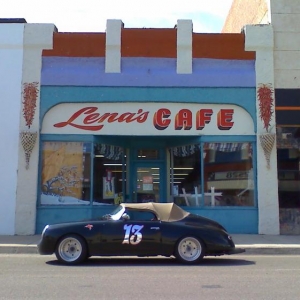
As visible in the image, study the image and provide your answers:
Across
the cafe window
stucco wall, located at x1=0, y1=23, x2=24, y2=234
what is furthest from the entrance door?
stucco wall, located at x1=0, y1=23, x2=24, y2=234

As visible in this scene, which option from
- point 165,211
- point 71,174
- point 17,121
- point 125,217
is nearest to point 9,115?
point 17,121

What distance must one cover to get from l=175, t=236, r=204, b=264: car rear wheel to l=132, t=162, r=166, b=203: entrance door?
6.91 m

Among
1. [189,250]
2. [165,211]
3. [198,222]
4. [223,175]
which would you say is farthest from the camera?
[223,175]

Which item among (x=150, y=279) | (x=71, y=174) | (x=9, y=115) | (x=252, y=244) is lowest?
(x=150, y=279)

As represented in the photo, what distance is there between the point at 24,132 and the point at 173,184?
5.52 m

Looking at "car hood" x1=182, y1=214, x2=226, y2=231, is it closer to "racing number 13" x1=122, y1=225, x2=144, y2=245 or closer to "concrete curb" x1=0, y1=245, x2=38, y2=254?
"racing number 13" x1=122, y1=225, x2=144, y2=245

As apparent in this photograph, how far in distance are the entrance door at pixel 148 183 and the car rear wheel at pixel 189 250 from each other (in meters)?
6.91

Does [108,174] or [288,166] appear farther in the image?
[108,174]

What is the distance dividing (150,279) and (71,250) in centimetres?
261

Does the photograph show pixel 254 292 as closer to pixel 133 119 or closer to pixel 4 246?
Answer: pixel 4 246

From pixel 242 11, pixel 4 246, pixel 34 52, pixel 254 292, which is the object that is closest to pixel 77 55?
pixel 34 52

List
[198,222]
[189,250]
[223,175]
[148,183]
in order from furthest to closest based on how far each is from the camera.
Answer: [148,183] → [223,175] → [198,222] → [189,250]

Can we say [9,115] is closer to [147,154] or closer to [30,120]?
[30,120]

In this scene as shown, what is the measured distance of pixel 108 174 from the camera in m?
16.9
